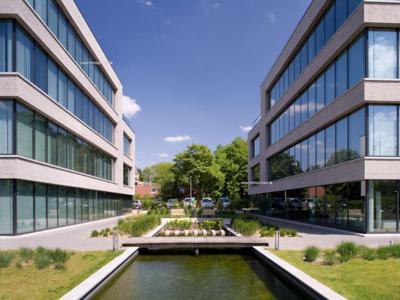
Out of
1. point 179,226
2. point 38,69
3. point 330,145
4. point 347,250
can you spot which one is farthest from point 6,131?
point 330,145

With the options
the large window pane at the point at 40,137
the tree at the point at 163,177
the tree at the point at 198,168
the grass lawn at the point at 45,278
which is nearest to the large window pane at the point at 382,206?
the grass lawn at the point at 45,278

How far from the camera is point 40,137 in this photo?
23.9 meters

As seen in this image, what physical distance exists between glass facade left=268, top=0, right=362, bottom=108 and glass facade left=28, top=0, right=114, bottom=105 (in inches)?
681

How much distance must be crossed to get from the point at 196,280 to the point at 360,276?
472 cm

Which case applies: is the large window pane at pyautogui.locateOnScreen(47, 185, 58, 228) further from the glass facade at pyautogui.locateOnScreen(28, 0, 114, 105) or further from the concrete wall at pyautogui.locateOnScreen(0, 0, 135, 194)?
the glass facade at pyautogui.locateOnScreen(28, 0, 114, 105)

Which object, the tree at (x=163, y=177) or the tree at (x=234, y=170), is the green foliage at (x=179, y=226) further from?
the tree at (x=163, y=177)

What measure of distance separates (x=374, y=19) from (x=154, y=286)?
17359mm

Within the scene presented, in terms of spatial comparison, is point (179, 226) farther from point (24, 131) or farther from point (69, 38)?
point (69, 38)

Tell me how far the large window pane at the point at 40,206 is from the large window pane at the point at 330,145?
59.0 ft

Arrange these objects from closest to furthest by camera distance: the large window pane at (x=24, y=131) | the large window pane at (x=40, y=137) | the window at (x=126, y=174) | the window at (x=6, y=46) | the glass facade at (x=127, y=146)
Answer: the window at (x=6, y=46) → the large window pane at (x=24, y=131) → the large window pane at (x=40, y=137) → the glass facade at (x=127, y=146) → the window at (x=126, y=174)

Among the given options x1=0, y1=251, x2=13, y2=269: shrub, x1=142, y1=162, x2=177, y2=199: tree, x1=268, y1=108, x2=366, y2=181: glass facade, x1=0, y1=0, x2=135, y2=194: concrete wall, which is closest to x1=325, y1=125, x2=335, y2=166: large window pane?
x1=268, y1=108, x2=366, y2=181: glass facade

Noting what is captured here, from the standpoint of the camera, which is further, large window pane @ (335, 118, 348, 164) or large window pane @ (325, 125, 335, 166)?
large window pane @ (325, 125, 335, 166)

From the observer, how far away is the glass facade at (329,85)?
72.2 feet

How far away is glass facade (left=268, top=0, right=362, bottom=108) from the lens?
23.9 m
